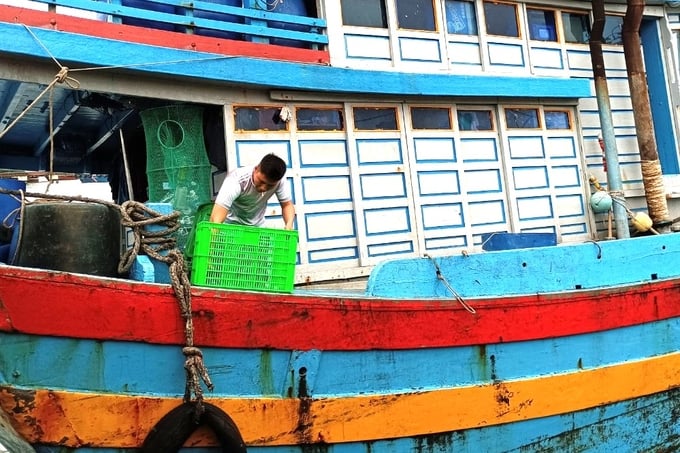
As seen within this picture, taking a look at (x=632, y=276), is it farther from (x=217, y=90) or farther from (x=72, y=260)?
(x=72, y=260)

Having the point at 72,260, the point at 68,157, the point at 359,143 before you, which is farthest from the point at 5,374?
the point at 68,157

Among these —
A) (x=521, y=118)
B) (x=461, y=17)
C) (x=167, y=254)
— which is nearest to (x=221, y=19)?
(x=461, y=17)

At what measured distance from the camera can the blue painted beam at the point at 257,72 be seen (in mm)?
3986

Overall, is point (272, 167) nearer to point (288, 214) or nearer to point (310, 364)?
point (288, 214)

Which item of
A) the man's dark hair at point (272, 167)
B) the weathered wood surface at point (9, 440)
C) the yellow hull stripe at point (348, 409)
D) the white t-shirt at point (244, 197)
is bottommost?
the yellow hull stripe at point (348, 409)

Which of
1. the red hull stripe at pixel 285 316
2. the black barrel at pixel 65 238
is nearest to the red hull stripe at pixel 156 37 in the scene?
the black barrel at pixel 65 238

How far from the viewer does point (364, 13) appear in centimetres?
557

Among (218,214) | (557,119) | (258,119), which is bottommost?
(218,214)

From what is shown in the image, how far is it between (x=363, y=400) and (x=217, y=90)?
9.32ft

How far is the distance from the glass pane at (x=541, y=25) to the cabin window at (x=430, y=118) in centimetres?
173

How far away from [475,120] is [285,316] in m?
3.62

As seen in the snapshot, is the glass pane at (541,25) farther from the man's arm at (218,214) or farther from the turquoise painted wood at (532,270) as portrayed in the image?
the man's arm at (218,214)

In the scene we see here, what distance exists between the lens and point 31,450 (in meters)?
2.49

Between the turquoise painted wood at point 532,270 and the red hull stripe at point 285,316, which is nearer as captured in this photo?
the red hull stripe at point 285,316
